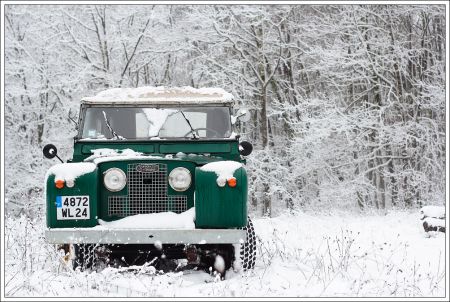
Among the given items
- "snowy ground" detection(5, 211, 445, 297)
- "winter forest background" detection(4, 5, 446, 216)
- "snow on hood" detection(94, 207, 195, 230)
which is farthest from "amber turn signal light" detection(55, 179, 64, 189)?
"winter forest background" detection(4, 5, 446, 216)

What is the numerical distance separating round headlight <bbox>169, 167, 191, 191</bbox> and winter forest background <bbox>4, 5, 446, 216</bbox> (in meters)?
9.71

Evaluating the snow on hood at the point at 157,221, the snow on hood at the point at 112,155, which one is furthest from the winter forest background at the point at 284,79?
the snow on hood at the point at 157,221

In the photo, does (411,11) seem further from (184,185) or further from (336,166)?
(184,185)

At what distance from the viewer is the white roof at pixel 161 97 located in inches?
279

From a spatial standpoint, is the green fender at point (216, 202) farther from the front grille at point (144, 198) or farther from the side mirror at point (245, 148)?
the side mirror at point (245, 148)

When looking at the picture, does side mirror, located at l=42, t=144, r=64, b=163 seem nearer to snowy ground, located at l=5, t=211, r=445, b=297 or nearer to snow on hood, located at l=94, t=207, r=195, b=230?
snowy ground, located at l=5, t=211, r=445, b=297

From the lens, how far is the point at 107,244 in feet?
20.4

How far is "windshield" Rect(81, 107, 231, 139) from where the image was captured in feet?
23.0

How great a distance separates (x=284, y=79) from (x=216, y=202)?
13015mm

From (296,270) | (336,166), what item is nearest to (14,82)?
(336,166)

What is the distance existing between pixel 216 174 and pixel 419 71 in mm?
12383

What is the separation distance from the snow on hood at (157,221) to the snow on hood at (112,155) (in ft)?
1.92

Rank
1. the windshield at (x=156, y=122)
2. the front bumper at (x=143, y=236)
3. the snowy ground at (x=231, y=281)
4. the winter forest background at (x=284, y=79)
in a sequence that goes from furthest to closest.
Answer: the winter forest background at (x=284, y=79), the windshield at (x=156, y=122), the front bumper at (x=143, y=236), the snowy ground at (x=231, y=281)

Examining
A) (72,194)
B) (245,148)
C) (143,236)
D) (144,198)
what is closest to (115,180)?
(144,198)
